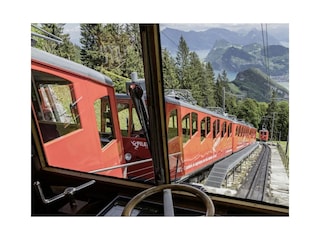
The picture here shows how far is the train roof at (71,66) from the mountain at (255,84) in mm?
849

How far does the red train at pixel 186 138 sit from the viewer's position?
1.83m

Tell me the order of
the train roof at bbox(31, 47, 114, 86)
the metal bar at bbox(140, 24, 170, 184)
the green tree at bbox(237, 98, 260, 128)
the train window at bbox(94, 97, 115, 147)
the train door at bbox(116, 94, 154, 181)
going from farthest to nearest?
the train window at bbox(94, 97, 115, 147) → the train door at bbox(116, 94, 154, 181) → the train roof at bbox(31, 47, 114, 86) → the green tree at bbox(237, 98, 260, 128) → the metal bar at bbox(140, 24, 170, 184)

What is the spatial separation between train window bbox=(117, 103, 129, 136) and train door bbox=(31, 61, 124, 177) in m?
0.05

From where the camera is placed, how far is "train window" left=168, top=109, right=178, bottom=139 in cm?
183

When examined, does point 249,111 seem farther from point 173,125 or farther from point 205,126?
point 173,125

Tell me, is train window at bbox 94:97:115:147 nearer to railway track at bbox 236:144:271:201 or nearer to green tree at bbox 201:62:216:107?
green tree at bbox 201:62:216:107

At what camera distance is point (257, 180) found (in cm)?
181

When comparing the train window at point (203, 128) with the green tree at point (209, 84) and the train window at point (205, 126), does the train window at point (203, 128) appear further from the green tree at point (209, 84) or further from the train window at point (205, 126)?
the green tree at point (209, 84)

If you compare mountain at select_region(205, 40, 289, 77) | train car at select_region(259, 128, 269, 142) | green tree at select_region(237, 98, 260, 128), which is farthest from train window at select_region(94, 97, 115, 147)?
train car at select_region(259, 128, 269, 142)

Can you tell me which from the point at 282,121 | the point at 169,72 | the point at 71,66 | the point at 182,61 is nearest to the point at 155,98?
the point at 169,72

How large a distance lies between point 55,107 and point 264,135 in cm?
145
